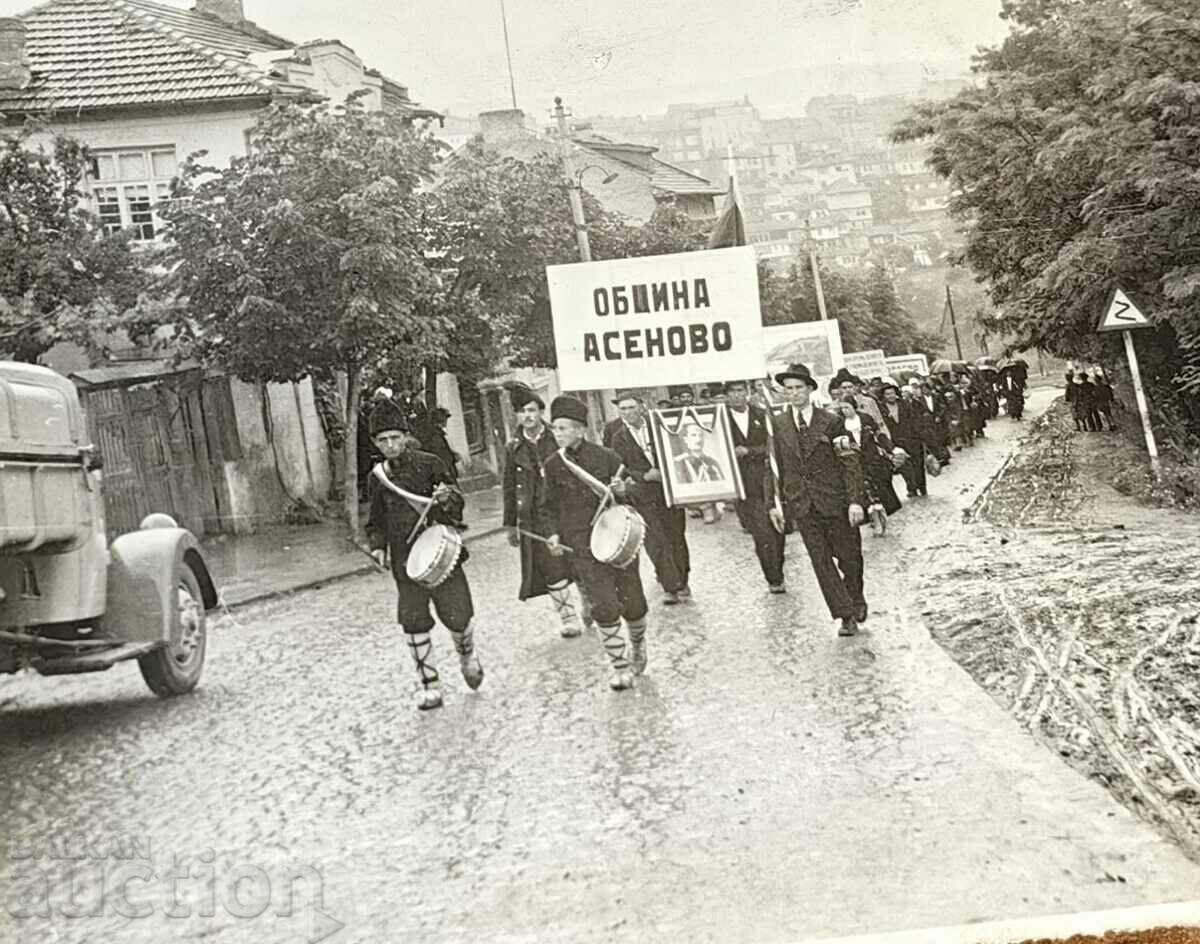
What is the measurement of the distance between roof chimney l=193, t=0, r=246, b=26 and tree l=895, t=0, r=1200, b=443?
224 cm

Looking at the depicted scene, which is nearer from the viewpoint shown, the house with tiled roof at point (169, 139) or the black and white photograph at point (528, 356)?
the black and white photograph at point (528, 356)

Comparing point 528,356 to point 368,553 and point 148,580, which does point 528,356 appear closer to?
point 368,553

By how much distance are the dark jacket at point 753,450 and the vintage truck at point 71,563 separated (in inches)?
93.8

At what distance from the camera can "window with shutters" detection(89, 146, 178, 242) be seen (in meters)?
4.02

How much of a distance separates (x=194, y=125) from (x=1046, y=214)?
3.09 meters

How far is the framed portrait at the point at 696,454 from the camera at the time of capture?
208 inches

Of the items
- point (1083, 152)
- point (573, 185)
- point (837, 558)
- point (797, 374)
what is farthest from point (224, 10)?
point (837, 558)

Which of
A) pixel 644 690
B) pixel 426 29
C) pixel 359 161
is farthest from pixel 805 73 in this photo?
pixel 644 690

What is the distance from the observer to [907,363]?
498 centimetres

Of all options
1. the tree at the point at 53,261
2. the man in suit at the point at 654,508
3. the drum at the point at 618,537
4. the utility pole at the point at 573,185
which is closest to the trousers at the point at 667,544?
the man in suit at the point at 654,508

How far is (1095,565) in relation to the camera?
432cm

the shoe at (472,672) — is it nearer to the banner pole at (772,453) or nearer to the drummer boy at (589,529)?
the drummer boy at (589,529)

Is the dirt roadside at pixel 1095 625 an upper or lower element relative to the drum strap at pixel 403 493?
lower

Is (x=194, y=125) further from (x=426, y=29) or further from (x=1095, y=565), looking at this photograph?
(x=1095, y=565)
